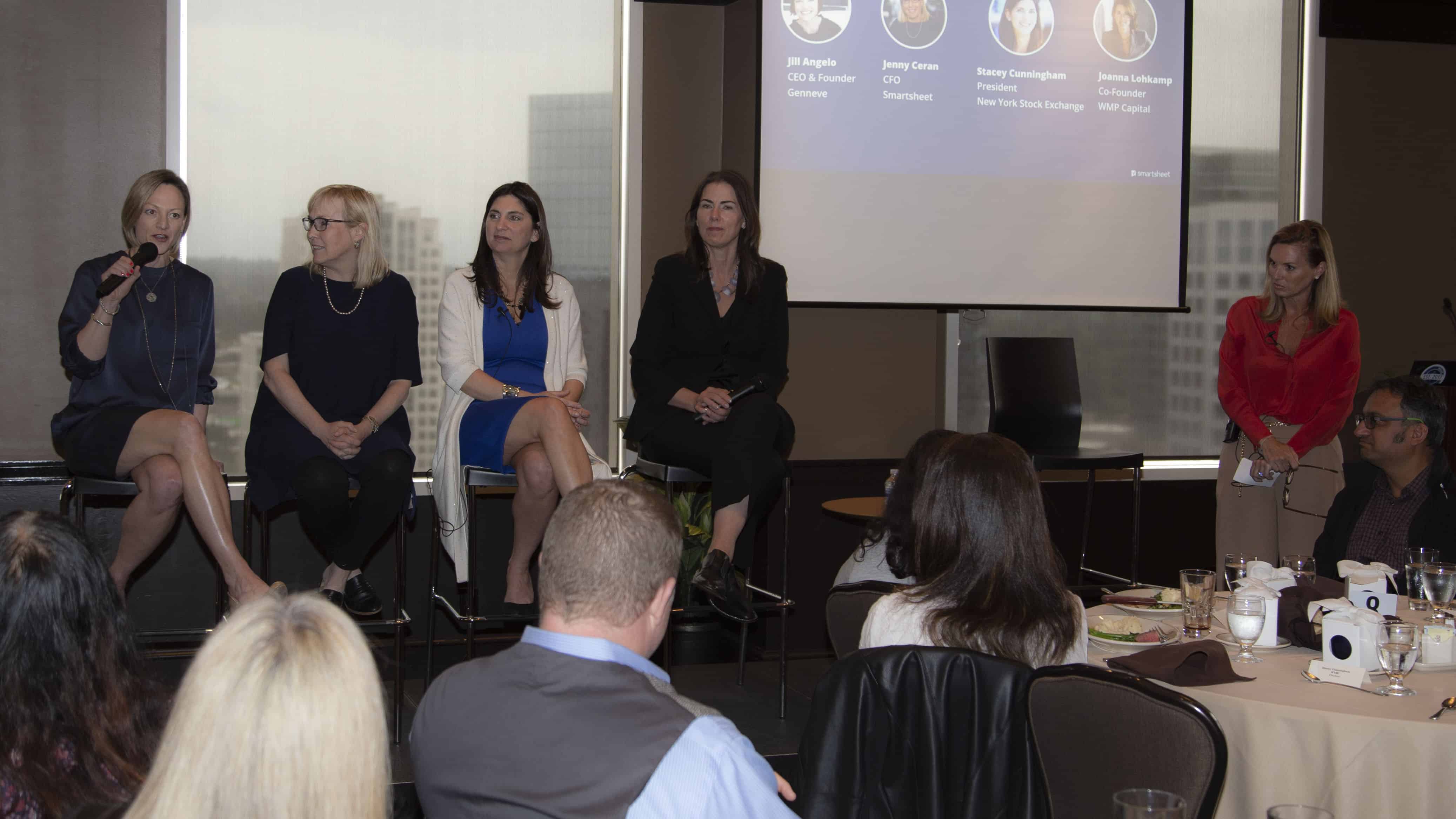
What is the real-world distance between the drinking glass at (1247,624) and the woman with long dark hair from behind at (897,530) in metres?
0.57

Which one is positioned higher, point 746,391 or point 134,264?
point 134,264

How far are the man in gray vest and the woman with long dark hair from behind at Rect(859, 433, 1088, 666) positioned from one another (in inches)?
25.0

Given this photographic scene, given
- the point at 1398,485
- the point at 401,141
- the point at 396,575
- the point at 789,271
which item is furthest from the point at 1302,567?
the point at 401,141

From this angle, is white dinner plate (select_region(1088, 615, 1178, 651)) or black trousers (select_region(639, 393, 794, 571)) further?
black trousers (select_region(639, 393, 794, 571))

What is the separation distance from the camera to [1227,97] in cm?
527

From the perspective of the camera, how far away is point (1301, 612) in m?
2.23

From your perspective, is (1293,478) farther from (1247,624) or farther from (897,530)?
(897,530)

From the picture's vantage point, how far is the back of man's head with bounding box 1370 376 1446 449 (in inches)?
116

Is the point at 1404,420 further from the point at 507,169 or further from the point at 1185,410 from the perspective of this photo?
the point at 507,169

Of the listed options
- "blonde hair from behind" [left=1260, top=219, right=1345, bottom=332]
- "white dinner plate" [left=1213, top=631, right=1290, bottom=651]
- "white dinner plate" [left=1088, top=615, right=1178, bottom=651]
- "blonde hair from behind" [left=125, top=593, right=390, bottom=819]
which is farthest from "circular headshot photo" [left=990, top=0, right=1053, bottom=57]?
"blonde hair from behind" [left=125, top=593, right=390, bottom=819]

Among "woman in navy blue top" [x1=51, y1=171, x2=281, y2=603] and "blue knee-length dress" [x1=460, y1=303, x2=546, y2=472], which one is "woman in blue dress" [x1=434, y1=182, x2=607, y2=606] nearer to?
"blue knee-length dress" [x1=460, y1=303, x2=546, y2=472]

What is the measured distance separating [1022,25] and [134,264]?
3408 millimetres

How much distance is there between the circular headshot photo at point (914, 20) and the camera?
460cm

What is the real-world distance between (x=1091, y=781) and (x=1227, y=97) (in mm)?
4448
